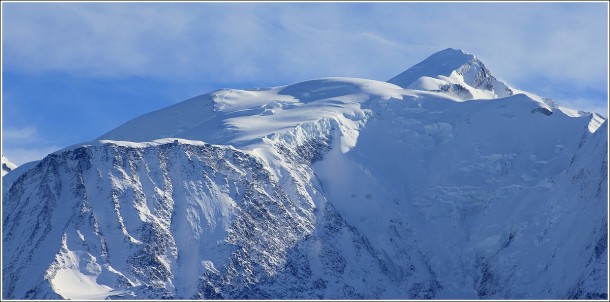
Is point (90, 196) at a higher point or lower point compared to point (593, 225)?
higher

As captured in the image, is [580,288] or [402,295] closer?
[580,288]

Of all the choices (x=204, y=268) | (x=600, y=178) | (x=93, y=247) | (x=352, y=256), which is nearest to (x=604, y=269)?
(x=600, y=178)

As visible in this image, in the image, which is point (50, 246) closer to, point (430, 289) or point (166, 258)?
point (166, 258)

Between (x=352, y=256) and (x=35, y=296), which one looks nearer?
(x=35, y=296)

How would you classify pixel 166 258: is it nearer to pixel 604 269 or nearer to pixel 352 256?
pixel 352 256

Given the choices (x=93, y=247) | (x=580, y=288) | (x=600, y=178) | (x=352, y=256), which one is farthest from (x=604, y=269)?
(x=93, y=247)

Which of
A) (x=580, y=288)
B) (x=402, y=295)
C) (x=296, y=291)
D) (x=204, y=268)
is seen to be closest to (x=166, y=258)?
(x=204, y=268)

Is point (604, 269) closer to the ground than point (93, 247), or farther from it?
closer to the ground
